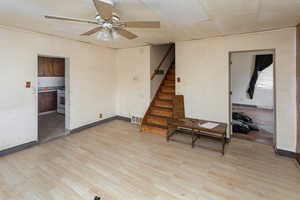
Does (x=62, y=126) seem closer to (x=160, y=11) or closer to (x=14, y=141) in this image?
(x=14, y=141)

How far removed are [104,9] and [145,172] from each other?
2.34 metres

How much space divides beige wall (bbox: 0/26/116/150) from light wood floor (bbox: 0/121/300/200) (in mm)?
564

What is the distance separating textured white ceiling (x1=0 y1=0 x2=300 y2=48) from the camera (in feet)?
6.86

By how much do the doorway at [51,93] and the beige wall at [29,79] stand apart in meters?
0.96

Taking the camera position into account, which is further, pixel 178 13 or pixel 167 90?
pixel 167 90

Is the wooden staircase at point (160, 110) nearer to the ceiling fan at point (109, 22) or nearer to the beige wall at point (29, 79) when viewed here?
the beige wall at point (29, 79)

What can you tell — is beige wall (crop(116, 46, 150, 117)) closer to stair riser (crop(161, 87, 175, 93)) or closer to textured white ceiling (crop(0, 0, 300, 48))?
stair riser (crop(161, 87, 175, 93))

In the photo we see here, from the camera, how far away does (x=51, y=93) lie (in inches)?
251

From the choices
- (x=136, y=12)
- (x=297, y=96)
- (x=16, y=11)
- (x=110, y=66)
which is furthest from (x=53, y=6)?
(x=297, y=96)

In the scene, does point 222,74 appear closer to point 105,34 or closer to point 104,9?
point 105,34

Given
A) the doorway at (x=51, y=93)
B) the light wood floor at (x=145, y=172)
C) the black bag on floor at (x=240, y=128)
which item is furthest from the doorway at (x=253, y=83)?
the doorway at (x=51, y=93)

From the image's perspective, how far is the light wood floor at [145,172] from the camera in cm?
206

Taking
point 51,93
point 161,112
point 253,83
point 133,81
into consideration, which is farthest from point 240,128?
point 51,93

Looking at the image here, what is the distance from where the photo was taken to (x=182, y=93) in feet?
14.1
